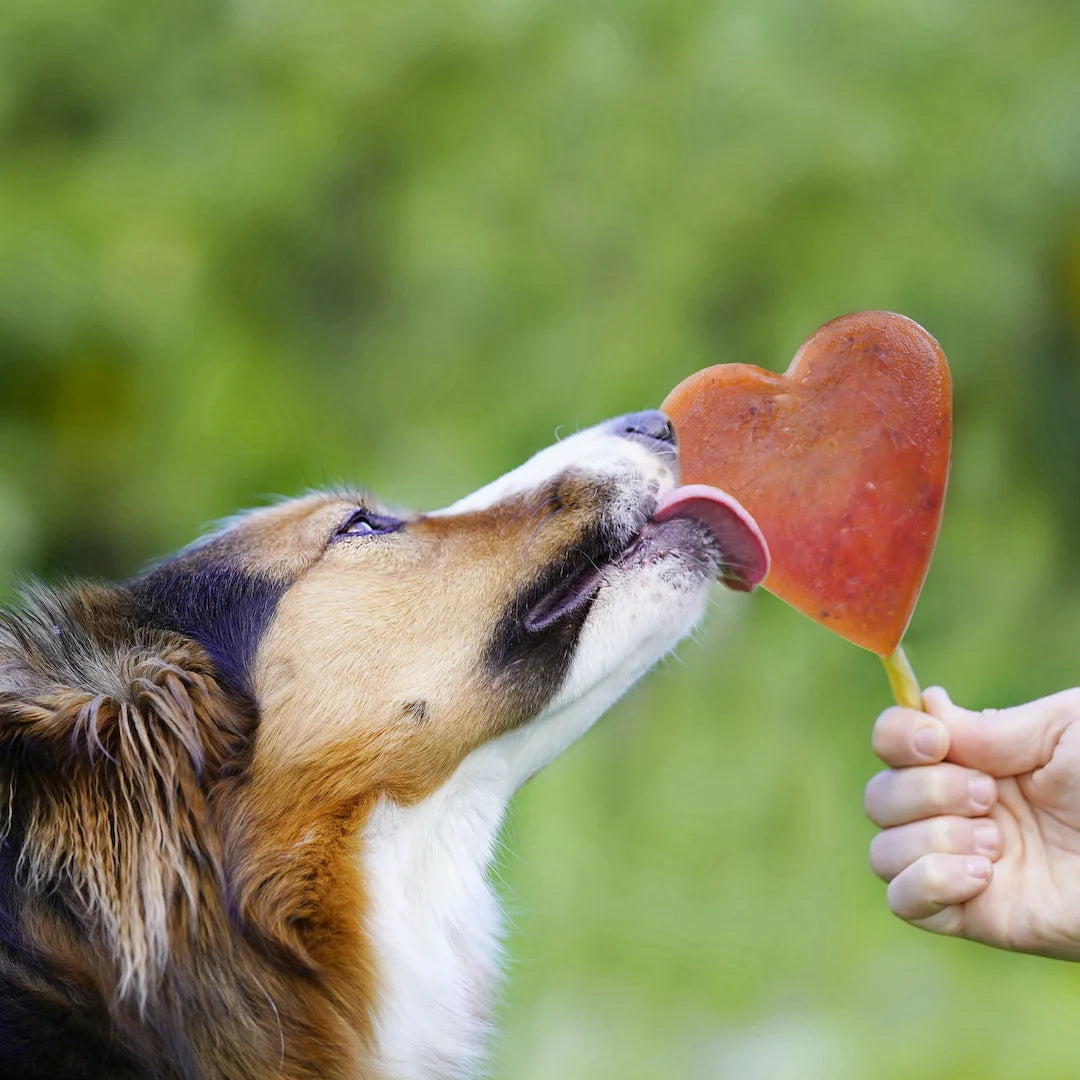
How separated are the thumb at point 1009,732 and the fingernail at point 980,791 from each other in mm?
29

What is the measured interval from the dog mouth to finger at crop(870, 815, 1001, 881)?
0.52 metres

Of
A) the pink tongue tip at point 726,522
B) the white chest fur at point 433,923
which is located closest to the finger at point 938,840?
the pink tongue tip at point 726,522

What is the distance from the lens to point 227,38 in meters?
4.68

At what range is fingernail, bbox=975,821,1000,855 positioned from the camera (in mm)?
2180

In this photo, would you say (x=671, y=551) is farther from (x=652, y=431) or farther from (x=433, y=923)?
(x=433, y=923)

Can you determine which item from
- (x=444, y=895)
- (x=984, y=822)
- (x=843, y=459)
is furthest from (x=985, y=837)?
(x=444, y=895)

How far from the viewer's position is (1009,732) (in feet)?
7.07

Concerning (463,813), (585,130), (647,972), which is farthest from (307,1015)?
(585,130)

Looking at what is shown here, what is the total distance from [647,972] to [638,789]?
668 mm

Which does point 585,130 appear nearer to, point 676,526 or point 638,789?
point 638,789

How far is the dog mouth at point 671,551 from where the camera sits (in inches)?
84.6

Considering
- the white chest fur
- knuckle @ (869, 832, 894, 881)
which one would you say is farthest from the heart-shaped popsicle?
the white chest fur

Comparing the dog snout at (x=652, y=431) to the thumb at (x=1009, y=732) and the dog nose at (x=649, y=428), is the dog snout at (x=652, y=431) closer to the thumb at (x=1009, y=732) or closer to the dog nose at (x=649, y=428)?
the dog nose at (x=649, y=428)

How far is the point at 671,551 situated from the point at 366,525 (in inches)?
24.1
